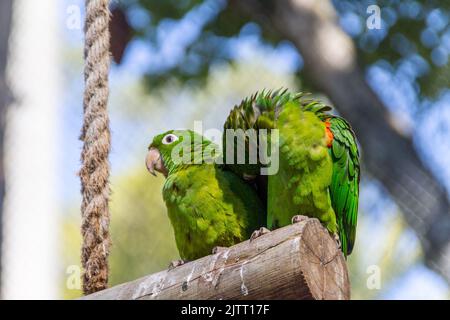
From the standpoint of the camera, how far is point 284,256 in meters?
1.53

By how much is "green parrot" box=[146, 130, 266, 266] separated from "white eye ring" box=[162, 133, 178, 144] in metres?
0.09

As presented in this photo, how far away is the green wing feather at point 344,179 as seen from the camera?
2.14 metres

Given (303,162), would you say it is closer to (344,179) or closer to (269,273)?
(344,179)

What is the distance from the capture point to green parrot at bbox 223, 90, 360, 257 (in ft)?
6.81

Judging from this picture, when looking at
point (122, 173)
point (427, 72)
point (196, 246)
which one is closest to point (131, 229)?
point (122, 173)

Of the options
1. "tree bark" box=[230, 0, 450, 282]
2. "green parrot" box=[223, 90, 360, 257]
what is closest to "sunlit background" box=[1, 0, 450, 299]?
"tree bark" box=[230, 0, 450, 282]

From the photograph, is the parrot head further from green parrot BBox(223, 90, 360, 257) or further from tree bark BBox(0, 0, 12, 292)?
tree bark BBox(0, 0, 12, 292)

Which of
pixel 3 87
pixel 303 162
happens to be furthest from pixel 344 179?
pixel 3 87

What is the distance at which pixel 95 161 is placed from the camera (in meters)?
1.93

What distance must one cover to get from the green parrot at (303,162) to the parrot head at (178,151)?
0.10 meters

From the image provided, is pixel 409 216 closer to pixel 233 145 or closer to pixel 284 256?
pixel 233 145

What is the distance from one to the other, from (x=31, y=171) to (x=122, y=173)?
2.24m
